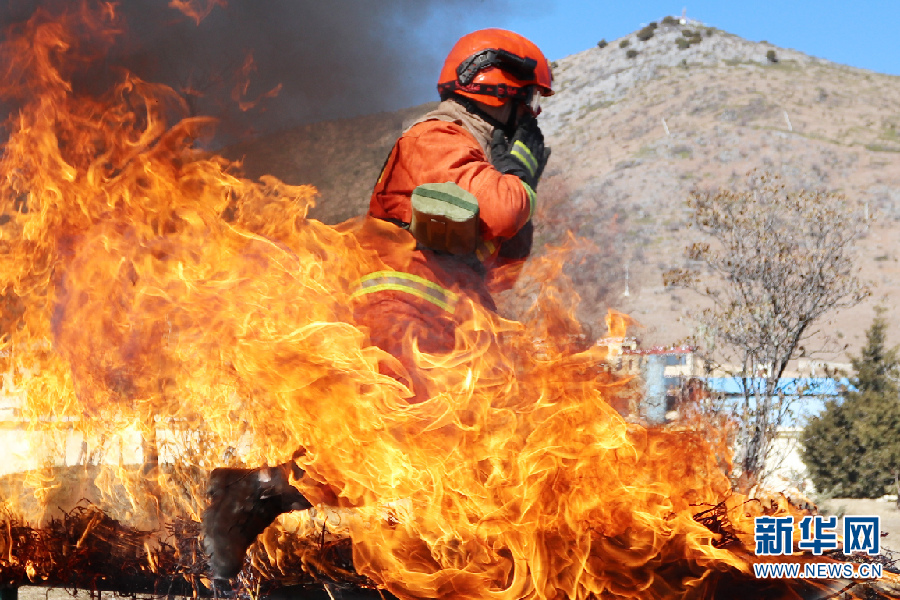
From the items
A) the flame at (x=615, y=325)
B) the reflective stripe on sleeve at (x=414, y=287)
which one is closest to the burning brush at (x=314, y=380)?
the reflective stripe on sleeve at (x=414, y=287)

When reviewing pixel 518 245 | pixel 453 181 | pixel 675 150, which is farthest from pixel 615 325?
pixel 675 150

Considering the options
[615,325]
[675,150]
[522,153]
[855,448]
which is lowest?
[615,325]

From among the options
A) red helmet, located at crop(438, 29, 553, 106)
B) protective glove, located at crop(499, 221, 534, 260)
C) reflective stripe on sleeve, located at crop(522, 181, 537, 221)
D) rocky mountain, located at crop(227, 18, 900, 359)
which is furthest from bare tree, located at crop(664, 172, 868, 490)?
reflective stripe on sleeve, located at crop(522, 181, 537, 221)

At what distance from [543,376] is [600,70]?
68745 mm

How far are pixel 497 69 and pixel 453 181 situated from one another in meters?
0.63

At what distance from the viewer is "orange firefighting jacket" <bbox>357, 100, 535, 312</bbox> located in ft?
11.1

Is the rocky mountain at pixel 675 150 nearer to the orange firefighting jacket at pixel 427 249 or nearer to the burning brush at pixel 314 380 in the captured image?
the burning brush at pixel 314 380

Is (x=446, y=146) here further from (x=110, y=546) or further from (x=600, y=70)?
(x=600, y=70)

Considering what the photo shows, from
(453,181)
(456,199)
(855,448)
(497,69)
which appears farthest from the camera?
(855,448)

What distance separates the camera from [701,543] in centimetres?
324

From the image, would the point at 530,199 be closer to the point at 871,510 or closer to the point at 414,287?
the point at 414,287

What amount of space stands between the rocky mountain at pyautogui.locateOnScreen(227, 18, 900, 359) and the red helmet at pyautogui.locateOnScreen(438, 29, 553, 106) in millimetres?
9743

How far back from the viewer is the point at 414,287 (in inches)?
135

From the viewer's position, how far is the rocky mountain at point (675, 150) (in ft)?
99.7
